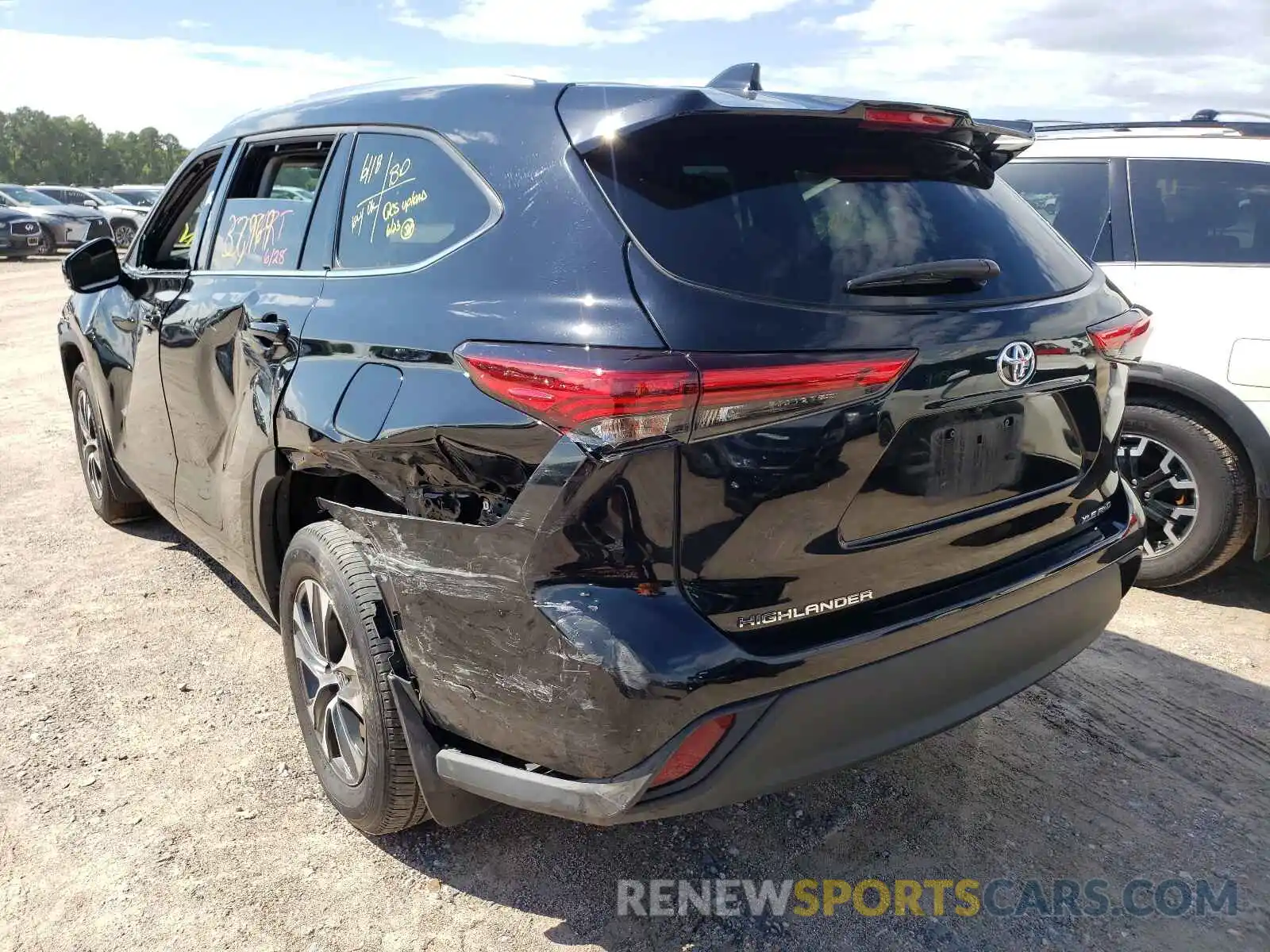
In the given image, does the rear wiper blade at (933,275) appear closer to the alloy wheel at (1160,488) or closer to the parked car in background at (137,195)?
the alloy wheel at (1160,488)

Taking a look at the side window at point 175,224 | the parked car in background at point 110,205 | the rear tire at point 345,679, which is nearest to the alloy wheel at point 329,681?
the rear tire at point 345,679

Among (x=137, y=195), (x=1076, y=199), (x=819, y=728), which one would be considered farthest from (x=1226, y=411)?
(x=137, y=195)

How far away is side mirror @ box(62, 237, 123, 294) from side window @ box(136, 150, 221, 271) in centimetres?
16

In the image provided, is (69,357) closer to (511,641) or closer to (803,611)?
(511,641)

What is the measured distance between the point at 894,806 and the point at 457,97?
219 cm

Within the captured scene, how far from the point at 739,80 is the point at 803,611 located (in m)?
1.29

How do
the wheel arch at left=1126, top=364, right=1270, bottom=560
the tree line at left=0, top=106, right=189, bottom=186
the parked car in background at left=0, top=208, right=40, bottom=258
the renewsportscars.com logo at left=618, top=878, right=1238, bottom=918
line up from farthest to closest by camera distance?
the tree line at left=0, top=106, right=189, bottom=186, the parked car in background at left=0, top=208, right=40, bottom=258, the wheel arch at left=1126, top=364, right=1270, bottom=560, the renewsportscars.com logo at left=618, top=878, right=1238, bottom=918

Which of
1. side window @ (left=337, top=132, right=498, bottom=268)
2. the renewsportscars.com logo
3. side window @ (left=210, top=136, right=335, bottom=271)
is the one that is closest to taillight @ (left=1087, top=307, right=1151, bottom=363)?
the renewsportscars.com logo

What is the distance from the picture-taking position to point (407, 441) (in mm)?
2195

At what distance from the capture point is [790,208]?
2.10 meters

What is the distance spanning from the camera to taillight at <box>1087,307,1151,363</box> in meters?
2.48

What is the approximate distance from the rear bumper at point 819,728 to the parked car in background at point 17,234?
26.2 meters

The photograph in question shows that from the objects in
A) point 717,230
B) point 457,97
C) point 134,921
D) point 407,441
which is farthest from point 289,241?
point 134,921

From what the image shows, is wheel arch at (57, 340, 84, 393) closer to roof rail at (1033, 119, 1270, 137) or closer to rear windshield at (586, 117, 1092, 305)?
rear windshield at (586, 117, 1092, 305)
